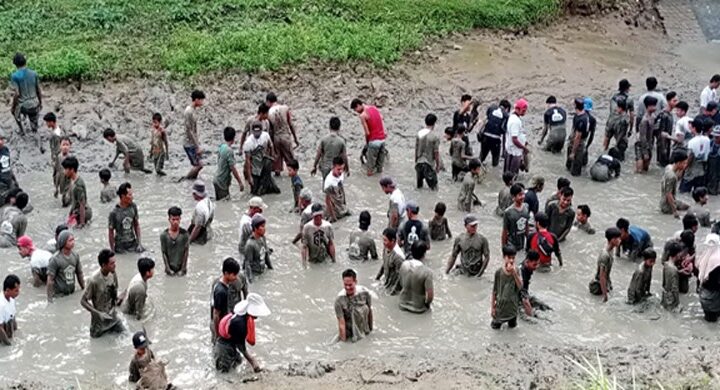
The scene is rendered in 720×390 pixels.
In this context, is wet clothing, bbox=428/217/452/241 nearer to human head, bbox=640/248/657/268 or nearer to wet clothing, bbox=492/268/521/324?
wet clothing, bbox=492/268/521/324

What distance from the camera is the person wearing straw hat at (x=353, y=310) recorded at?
1283 cm

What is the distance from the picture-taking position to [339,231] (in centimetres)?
1625

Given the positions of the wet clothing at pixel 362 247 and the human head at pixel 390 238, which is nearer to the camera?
the human head at pixel 390 238

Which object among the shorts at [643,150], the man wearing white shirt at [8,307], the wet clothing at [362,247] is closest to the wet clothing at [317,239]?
the wet clothing at [362,247]

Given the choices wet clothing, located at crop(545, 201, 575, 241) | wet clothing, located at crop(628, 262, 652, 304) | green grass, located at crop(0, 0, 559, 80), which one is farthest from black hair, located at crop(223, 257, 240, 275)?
green grass, located at crop(0, 0, 559, 80)

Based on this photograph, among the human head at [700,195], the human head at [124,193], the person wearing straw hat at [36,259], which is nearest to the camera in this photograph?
the person wearing straw hat at [36,259]

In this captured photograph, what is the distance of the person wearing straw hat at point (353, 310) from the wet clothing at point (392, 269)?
100 centimetres

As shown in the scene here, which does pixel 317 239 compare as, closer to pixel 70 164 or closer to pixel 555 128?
pixel 70 164

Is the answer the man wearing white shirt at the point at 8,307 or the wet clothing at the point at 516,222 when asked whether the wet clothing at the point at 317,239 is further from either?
the man wearing white shirt at the point at 8,307

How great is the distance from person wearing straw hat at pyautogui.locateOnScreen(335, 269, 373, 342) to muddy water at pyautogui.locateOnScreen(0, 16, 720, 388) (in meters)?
0.16

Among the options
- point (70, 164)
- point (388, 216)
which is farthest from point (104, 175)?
point (388, 216)

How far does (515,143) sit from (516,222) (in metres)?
2.74

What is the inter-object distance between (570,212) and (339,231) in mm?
3547

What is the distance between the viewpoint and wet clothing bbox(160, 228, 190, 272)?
1454 centimetres
